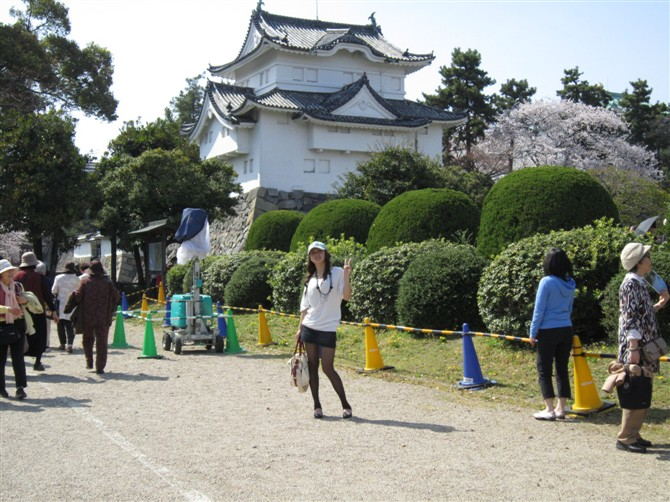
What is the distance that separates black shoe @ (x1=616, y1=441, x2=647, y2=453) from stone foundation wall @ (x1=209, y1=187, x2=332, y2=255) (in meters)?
34.4

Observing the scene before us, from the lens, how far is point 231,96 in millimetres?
45000

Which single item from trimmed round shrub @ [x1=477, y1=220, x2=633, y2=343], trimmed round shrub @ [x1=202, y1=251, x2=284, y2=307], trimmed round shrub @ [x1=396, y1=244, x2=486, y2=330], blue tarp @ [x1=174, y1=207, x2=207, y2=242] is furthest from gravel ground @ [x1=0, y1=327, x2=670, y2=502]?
trimmed round shrub @ [x1=202, y1=251, x2=284, y2=307]

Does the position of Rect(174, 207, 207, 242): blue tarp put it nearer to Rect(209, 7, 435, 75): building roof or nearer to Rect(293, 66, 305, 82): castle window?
Rect(209, 7, 435, 75): building roof

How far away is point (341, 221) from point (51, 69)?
1552cm

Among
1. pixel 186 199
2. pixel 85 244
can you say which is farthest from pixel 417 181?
pixel 85 244

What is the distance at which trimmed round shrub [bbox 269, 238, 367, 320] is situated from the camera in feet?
62.0

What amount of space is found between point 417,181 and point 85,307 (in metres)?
18.4

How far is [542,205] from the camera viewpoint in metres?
14.3

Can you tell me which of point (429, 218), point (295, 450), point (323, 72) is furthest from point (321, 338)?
point (323, 72)

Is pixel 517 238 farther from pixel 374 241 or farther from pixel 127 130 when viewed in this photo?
pixel 127 130

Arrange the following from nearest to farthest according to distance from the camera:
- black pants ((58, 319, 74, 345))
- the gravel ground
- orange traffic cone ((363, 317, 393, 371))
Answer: the gravel ground
orange traffic cone ((363, 317, 393, 371))
black pants ((58, 319, 74, 345))

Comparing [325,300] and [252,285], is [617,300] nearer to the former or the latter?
[325,300]

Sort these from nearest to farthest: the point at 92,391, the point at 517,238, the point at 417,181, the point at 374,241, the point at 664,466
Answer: the point at 664,466 < the point at 92,391 < the point at 517,238 < the point at 374,241 < the point at 417,181

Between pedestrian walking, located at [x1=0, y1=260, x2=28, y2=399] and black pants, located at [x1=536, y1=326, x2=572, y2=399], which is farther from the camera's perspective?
pedestrian walking, located at [x1=0, y1=260, x2=28, y2=399]
